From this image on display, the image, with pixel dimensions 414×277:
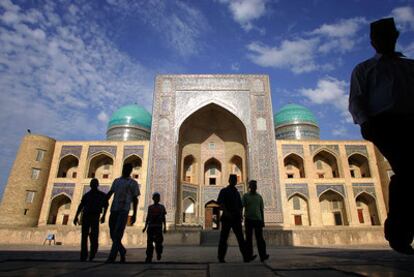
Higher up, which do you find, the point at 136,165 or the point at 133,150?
the point at 133,150

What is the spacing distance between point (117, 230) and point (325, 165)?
19712 mm

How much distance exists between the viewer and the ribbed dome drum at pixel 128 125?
2345 cm

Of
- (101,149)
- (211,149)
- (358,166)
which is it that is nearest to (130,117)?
(101,149)

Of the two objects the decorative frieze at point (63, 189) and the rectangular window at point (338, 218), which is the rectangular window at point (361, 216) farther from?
the decorative frieze at point (63, 189)

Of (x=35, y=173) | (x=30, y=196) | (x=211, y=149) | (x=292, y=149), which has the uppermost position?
(x=211, y=149)

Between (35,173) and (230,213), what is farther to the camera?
(35,173)

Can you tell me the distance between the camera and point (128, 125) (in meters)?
23.7

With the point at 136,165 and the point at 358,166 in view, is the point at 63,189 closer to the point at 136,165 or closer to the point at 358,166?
the point at 136,165

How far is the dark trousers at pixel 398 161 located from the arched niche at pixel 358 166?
65.3 ft

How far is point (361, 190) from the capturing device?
1805cm

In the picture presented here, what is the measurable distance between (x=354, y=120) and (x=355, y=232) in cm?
1159

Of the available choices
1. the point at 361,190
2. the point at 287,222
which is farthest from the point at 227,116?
the point at 361,190

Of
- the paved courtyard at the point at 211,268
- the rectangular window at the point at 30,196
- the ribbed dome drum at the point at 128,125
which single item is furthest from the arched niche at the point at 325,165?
the rectangular window at the point at 30,196

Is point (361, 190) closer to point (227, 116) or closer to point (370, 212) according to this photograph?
point (370, 212)
